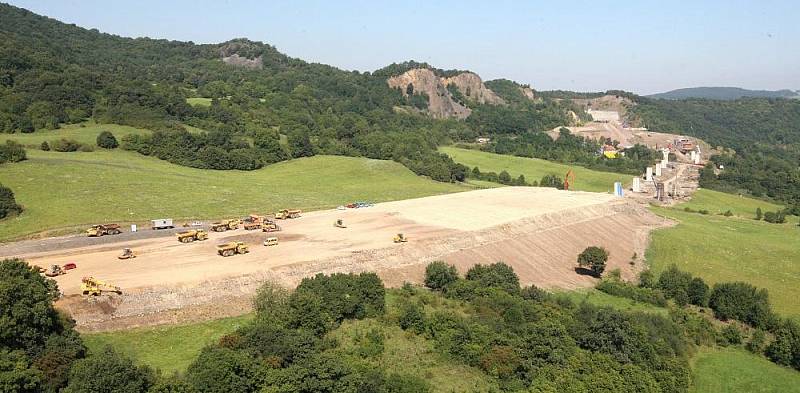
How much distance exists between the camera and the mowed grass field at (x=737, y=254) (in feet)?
195

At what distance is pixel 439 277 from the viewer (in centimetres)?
4634

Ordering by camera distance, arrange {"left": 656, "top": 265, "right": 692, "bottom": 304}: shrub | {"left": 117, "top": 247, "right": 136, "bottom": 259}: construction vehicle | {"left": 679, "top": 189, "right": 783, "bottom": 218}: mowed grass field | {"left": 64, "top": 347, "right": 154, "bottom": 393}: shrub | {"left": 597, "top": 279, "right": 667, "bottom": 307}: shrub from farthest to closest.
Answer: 1. {"left": 679, "top": 189, "right": 783, "bottom": 218}: mowed grass field
2. {"left": 656, "top": 265, "right": 692, "bottom": 304}: shrub
3. {"left": 597, "top": 279, "right": 667, "bottom": 307}: shrub
4. {"left": 117, "top": 247, "right": 136, "bottom": 259}: construction vehicle
5. {"left": 64, "top": 347, "right": 154, "bottom": 393}: shrub

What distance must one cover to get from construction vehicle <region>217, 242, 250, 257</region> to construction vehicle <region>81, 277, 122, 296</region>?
10995 mm

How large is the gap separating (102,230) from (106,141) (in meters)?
42.5

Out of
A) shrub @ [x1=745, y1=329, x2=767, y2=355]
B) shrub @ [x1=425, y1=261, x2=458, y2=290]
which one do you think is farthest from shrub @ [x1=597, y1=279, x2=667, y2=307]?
shrub @ [x1=425, y1=261, x2=458, y2=290]

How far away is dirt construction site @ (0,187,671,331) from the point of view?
38.3 metres

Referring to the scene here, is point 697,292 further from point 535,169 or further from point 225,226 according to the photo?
point 535,169

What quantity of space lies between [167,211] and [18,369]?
41.4 meters

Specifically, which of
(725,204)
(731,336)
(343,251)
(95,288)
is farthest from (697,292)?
(725,204)

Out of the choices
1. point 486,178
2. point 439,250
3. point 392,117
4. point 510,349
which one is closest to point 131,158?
point 439,250

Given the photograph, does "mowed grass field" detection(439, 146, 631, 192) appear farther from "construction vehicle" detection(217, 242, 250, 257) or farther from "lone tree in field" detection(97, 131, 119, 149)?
"construction vehicle" detection(217, 242, 250, 257)

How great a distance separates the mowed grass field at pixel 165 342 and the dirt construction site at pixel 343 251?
3.51 feet

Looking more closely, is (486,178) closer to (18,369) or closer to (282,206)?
(282,206)

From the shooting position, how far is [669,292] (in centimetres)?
5409
